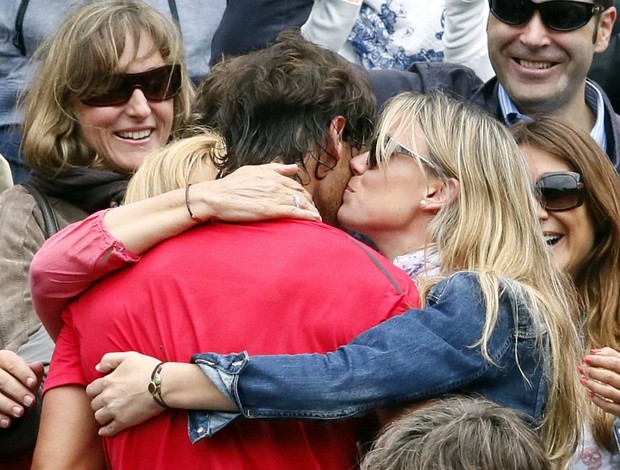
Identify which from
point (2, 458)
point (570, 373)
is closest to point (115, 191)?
point (2, 458)

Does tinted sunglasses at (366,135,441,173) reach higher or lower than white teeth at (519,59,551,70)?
higher

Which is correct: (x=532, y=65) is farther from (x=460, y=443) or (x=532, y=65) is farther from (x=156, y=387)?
(x=460, y=443)

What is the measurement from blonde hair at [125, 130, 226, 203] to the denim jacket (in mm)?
647

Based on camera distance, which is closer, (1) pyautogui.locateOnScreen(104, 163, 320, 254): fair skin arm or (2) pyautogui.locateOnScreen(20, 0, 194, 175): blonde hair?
(1) pyautogui.locateOnScreen(104, 163, 320, 254): fair skin arm

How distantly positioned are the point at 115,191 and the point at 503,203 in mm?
1458

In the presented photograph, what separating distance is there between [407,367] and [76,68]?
1.95 metres

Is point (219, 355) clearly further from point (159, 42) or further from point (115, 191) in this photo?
point (159, 42)

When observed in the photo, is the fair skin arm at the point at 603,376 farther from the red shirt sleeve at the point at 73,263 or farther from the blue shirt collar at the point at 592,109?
the blue shirt collar at the point at 592,109

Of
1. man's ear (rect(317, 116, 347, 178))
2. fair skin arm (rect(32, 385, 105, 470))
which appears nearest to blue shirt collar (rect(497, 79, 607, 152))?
man's ear (rect(317, 116, 347, 178))

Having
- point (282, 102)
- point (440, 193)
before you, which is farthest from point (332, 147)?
point (440, 193)

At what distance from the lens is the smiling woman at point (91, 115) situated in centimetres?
392

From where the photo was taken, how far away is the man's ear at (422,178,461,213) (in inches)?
122

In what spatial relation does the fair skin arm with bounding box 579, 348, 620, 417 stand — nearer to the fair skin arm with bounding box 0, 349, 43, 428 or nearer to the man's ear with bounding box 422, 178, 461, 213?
the man's ear with bounding box 422, 178, 461, 213

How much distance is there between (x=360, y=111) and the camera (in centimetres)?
319
